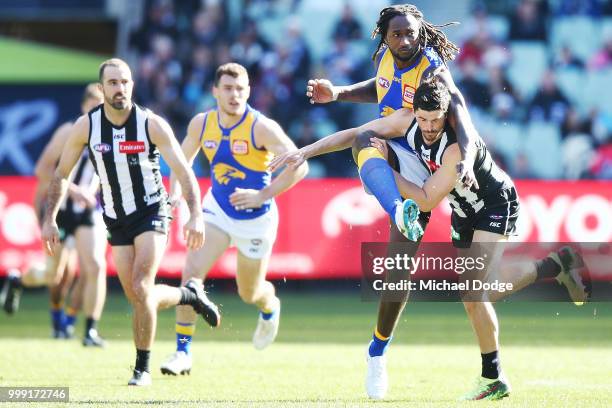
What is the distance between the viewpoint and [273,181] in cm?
963

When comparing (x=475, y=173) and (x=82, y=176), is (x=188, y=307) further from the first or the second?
(x=475, y=173)

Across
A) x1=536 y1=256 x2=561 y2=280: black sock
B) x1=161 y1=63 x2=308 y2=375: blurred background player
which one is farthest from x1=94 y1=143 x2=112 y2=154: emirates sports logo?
x1=536 y1=256 x2=561 y2=280: black sock

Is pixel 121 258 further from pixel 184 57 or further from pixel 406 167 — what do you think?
pixel 184 57

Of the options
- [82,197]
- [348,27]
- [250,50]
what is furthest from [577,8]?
[82,197]

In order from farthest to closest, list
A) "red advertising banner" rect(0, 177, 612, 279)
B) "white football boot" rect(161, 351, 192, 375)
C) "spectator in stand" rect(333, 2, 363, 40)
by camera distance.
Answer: "spectator in stand" rect(333, 2, 363, 40)
"red advertising banner" rect(0, 177, 612, 279)
"white football boot" rect(161, 351, 192, 375)

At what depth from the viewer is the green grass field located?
8.23m

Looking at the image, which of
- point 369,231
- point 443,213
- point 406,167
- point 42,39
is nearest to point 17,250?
point 369,231

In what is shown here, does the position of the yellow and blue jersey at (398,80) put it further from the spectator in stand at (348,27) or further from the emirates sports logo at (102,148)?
the spectator in stand at (348,27)

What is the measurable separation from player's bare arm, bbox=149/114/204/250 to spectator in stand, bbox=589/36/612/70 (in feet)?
41.6

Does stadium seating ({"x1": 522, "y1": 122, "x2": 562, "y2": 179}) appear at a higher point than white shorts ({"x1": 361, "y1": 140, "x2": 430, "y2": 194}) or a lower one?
lower

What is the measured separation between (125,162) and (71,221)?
3.77 meters

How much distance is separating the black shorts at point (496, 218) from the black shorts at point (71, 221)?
5.30 metres

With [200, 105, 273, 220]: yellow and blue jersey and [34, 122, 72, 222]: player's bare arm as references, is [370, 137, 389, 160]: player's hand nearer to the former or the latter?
[200, 105, 273, 220]: yellow and blue jersey

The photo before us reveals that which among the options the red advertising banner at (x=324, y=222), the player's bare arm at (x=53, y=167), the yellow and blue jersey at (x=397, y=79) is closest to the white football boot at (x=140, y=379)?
the yellow and blue jersey at (x=397, y=79)
